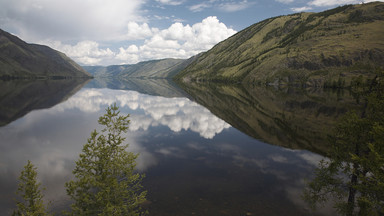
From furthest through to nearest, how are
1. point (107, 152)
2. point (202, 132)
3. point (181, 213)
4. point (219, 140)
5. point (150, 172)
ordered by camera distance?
point (202, 132), point (219, 140), point (150, 172), point (181, 213), point (107, 152)

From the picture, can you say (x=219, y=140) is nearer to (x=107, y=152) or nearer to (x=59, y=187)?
(x=59, y=187)

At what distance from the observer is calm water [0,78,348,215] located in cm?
2309

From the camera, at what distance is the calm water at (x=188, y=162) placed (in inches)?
909

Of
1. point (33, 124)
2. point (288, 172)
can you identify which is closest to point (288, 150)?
point (288, 172)

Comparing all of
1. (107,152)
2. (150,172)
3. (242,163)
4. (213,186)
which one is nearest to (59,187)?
(150,172)

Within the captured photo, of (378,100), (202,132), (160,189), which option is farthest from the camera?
(202,132)

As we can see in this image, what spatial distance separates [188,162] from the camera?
36.2 meters

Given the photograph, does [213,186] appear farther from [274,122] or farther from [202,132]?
[274,122]

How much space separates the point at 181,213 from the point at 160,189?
5808 mm

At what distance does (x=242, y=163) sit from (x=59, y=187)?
26.8 meters

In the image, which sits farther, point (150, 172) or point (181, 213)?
point (150, 172)

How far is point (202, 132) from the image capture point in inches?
2282

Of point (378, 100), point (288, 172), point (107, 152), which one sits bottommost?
point (288, 172)

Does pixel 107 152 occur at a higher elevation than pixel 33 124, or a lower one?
higher
